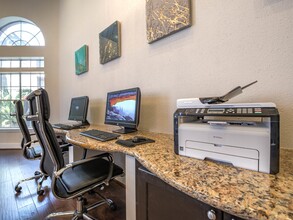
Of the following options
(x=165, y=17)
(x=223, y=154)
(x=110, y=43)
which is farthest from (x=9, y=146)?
(x=223, y=154)

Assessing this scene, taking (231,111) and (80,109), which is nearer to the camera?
(231,111)

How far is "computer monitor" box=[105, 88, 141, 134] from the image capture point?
1.54 meters

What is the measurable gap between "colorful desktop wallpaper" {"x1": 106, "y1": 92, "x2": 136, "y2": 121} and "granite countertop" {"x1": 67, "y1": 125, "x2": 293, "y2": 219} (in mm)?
701

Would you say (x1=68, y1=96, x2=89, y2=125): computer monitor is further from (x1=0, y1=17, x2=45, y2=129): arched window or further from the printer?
(x1=0, y1=17, x2=45, y2=129): arched window

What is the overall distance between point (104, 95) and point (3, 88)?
3.64 m

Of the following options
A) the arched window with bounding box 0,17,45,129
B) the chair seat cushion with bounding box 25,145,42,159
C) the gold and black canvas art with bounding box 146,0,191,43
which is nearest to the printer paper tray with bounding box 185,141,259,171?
the gold and black canvas art with bounding box 146,0,191,43

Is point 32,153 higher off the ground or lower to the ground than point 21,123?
lower

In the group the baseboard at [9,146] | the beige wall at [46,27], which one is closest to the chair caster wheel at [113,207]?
the beige wall at [46,27]

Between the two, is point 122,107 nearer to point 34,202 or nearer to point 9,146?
point 34,202

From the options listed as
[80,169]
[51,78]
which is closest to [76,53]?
[51,78]

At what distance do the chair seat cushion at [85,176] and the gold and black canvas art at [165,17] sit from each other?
1260 millimetres

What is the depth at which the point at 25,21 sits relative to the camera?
4414mm

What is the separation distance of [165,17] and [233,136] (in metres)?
1.23

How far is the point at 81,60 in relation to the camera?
9.98 feet
